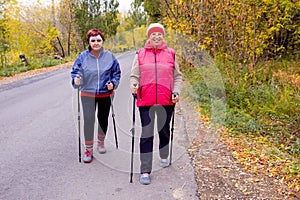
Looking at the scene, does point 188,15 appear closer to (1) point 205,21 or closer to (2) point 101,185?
(1) point 205,21

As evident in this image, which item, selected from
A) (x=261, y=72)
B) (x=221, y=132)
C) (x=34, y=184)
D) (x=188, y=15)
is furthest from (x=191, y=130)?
(x=188, y=15)

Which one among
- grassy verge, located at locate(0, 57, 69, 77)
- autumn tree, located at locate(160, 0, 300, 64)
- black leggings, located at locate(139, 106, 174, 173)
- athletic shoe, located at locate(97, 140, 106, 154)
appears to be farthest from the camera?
grassy verge, located at locate(0, 57, 69, 77)

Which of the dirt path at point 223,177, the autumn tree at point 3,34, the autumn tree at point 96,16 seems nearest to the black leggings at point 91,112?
the dirt path at point 223,177

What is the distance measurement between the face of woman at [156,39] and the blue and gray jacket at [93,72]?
0.84 metres

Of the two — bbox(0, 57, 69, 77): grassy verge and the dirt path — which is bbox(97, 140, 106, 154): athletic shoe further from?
bbox(0, 57, 69, 77): grassy verge

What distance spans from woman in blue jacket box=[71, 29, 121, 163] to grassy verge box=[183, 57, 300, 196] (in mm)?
2141

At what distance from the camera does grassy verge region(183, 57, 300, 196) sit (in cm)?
424

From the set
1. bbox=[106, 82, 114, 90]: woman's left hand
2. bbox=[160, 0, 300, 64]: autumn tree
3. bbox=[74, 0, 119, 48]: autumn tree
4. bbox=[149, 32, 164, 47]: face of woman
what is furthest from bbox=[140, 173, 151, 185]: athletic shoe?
bbox=[74, 0, 119, 48]: autumn tree

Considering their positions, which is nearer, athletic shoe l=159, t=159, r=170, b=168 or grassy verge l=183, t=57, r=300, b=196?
athletic shoe l=159, t=159, r=170, b=168

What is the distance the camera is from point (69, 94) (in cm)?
930

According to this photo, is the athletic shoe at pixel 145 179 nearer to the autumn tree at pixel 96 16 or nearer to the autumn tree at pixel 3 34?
the autumn tree at pixel 3 34

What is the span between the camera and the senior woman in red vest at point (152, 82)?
11.7 ft

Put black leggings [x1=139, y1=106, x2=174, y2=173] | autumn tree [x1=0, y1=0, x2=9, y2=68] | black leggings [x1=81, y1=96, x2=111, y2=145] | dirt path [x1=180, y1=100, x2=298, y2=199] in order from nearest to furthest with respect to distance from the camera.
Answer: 1. dirt path [x1=180, y1=100, x2=298, y2=199]
2. black leggings [x1=139, y1=106, x2=174, y2=173]
3. black leggings [x1=81, y1=96, x2=111, y2=145]
4. autumn tree [x1=0, y1=0, x2=9, y2=68]

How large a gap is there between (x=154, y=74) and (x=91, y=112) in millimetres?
1172
